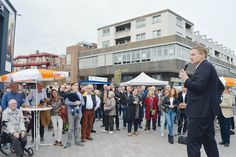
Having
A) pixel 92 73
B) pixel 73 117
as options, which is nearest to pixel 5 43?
pixel 73 117

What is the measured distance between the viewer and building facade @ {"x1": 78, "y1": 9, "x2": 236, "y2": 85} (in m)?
33.0

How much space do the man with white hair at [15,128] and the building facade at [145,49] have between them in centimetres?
2212

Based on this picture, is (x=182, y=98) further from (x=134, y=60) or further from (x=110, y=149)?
(x=134, y=60)

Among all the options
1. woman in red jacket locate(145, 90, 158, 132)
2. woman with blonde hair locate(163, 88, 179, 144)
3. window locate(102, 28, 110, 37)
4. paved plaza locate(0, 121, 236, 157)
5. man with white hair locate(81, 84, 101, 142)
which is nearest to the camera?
paved plaza locate(0, 121, 236, 157)

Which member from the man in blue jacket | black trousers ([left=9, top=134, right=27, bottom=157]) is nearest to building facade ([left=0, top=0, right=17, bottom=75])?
the man in blue jacket

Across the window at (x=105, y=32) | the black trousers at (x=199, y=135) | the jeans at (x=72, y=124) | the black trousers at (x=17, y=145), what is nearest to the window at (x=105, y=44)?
the window at (x=105, y=32)

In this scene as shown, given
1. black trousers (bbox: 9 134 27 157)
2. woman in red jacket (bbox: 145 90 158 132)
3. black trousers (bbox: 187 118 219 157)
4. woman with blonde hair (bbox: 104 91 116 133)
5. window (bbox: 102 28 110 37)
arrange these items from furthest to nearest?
window (bbox: 102 28 110 37) < woman in red jacket (bbox: 145 90 158 132) < woman with blonde hair (bbox: 104 91 116 133) < black trousers (bbox: 9 134 27 157) < black trousers (bbox: 187 118 219 157)

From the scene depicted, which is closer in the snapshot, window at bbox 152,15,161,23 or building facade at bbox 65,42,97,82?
window at bbox 152,15,161,23

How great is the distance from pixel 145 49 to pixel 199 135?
33.2 metres

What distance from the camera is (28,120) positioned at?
7.66 m

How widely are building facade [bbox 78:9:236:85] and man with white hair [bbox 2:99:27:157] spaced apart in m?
22.1

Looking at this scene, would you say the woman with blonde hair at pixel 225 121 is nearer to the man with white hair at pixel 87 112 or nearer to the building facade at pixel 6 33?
the man with white hair at pixel 87 112

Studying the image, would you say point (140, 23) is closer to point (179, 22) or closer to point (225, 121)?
point (179, 22)

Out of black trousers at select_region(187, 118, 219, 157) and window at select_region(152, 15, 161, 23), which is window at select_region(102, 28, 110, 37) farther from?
black trousers at select_region(187, 118, 219, 157)
